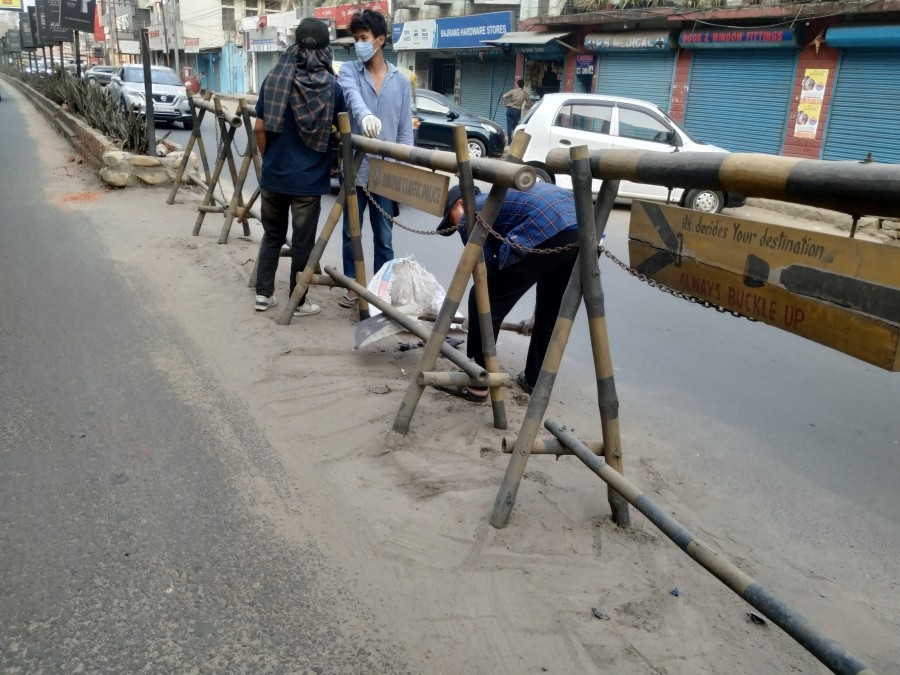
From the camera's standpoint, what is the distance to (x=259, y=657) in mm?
2314

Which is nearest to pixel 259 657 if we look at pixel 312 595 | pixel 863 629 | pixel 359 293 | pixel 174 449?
pixel 312 595

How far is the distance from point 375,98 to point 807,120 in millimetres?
12508

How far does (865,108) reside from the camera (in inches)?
556

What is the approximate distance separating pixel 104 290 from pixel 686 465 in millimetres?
4554

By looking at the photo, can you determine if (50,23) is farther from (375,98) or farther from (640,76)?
(375,98)

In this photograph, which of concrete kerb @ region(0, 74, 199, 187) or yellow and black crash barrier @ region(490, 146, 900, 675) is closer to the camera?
yellow and black crash barrier @ region(490, 146, 900, 675)

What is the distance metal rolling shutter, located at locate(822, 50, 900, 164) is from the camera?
13.7m

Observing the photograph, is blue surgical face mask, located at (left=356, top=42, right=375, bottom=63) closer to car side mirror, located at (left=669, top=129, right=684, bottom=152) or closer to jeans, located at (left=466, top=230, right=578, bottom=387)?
jeans, located at (left=466, top=230, right=578, bottom=387)

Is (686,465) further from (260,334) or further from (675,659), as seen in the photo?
(260,334)

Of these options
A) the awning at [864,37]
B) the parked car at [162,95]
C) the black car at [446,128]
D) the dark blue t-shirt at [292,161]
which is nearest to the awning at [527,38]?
the black car at [446,128]

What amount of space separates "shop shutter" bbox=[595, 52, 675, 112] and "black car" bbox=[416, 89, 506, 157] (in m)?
4.32

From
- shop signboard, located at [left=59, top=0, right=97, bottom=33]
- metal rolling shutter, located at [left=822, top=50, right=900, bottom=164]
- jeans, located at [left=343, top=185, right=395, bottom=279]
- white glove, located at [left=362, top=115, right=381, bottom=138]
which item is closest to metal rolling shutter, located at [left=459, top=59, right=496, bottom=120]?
metal rolling shutter, located at [left=822, top=50, right=900, bottom=164]

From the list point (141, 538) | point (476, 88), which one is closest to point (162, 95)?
point (476, 88)

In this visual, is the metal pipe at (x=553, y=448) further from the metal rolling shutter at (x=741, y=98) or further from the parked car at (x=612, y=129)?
the metal rolling shutter at (x=741, y=98)
